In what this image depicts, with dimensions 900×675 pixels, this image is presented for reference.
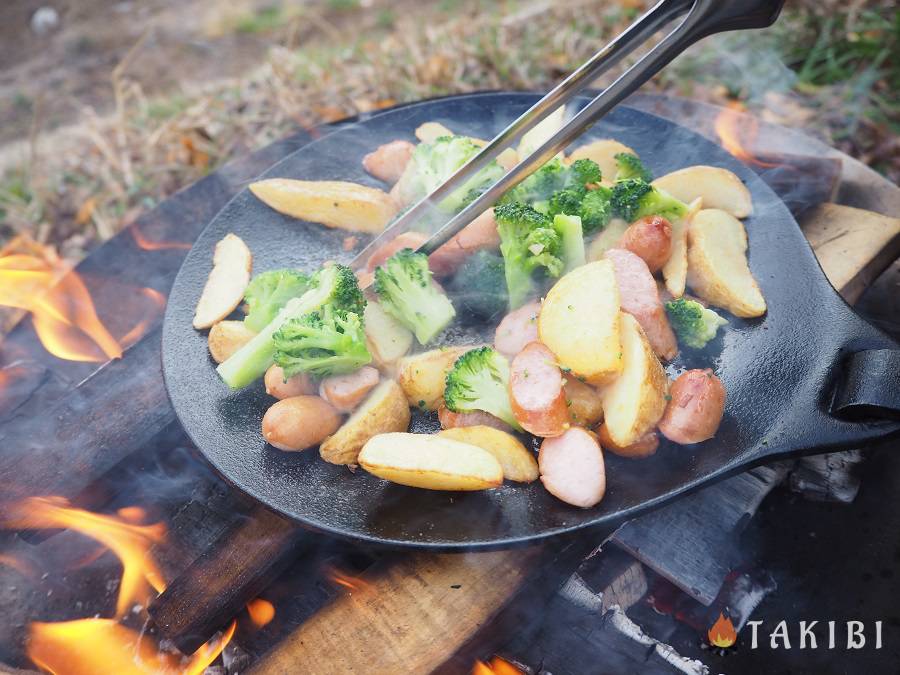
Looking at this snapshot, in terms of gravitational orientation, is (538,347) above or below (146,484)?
above

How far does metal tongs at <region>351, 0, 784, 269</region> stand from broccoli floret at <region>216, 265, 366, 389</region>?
1.04 feet

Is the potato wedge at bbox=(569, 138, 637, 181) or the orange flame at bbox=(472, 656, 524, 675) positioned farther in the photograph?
the potato wedge at bbox=(569, 138, 637, 181)

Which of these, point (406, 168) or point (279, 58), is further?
point (279, 58)

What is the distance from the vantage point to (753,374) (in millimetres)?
2266

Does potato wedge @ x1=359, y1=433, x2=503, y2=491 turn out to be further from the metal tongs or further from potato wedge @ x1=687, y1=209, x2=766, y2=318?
potato wedge @ x1=687, y1=209, x2=766, y2=318

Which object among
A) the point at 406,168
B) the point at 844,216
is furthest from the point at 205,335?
the point at 844,216

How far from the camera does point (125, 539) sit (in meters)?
2.83

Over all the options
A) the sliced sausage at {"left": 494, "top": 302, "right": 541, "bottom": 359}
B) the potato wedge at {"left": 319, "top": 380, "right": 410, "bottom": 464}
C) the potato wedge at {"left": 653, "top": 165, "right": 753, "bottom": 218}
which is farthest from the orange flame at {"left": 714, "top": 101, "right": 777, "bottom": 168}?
the potato wedge at {"left": 319, "top": 380, "right": 410, "bottom": 464}

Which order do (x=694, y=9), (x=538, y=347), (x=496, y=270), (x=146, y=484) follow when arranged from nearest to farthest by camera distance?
(x=694, y=9)
(x=538, y=347)
(x=496, y=270)
(x=146, y=484)

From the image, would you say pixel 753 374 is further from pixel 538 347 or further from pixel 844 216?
pixel 844 216

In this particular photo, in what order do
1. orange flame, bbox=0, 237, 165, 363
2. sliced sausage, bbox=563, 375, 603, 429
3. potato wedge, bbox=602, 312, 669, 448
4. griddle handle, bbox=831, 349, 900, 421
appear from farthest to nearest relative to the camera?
1. orange flame, bbox=0, 237, 165, 363
2. sliced sausage, bbox=563, 375, 603, 429
3. potato wedge, bbox=602, 312, 669, 448
4. griddle handle, bbox=831, 349, 900, 421

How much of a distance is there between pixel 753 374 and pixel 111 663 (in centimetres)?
264

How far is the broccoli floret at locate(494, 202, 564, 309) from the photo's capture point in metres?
2.35

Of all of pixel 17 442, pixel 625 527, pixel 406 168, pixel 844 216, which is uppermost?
pixel 406 168
